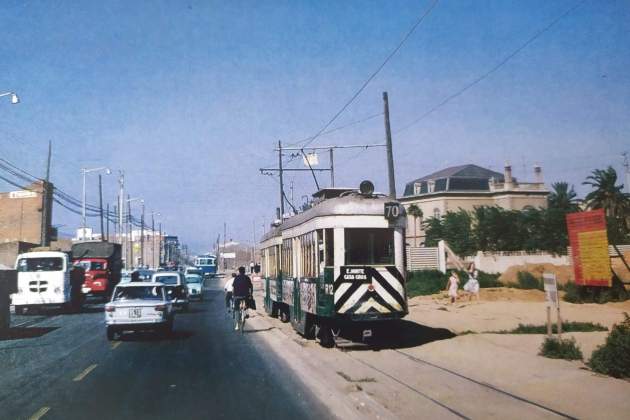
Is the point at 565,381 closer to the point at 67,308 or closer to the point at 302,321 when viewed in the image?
the point at 302,321

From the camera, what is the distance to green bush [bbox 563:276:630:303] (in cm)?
2547

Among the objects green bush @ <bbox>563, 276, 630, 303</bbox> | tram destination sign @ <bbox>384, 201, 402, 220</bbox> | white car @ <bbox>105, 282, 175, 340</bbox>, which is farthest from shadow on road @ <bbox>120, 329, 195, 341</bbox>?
green bush @ <bbox>563, 276, 630, 303</bbox>

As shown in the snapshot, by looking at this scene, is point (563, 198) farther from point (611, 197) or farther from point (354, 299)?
point (354, 299)

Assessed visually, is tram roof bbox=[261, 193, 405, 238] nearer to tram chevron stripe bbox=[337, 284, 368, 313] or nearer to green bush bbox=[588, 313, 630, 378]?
tram chevron stripe bbox=[337, 284, 368, 313]

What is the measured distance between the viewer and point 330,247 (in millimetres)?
13453

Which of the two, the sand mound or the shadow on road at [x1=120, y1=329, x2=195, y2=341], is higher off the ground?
the sand mound

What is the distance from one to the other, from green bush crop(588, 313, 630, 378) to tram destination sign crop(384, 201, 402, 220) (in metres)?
5.21

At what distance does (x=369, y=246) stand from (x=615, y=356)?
18.8 ft

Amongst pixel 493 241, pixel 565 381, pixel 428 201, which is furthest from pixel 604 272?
pixel 428 201

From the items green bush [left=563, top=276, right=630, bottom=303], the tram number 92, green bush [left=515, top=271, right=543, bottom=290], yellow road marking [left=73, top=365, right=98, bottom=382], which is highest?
the tram number 92

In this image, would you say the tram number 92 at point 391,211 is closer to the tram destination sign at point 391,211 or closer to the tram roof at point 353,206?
the tram destination sign at point 391,211

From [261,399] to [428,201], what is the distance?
275 ft

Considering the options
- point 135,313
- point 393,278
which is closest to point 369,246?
point 393,278

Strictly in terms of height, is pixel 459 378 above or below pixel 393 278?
below
